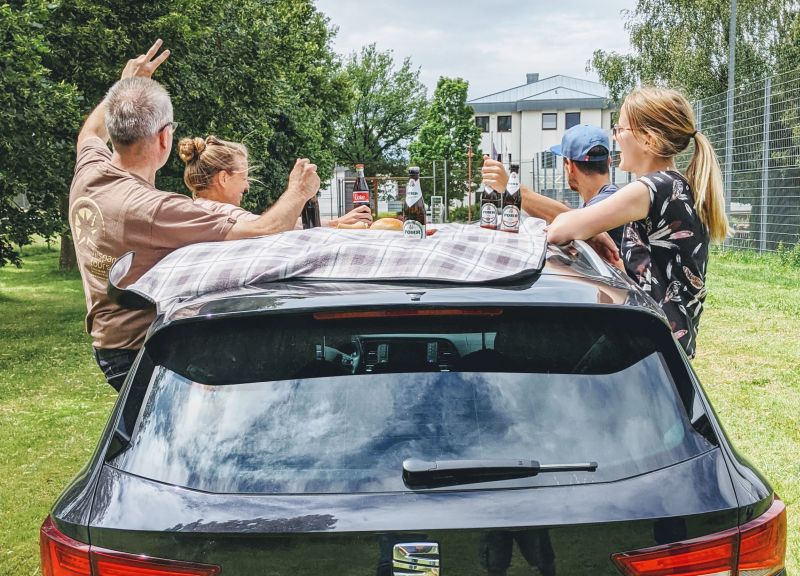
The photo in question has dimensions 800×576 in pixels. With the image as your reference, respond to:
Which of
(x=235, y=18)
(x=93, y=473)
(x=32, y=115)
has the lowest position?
(x=93, y=473)

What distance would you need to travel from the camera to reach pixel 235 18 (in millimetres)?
20594

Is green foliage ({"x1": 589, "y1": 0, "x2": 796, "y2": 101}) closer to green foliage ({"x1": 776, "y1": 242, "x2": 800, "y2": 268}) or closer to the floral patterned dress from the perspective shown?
green foliage ({"x1": 776, "y1": 242, "x2": 800, "y2": 268})

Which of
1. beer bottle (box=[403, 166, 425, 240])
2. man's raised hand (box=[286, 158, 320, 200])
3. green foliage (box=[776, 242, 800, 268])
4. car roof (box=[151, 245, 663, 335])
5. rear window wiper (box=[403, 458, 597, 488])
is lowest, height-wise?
green foliage (box=[776, 242, 800, 268])

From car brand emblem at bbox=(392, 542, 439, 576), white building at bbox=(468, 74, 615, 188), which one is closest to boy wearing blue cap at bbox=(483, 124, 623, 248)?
car brand emblem at bbox=(392, 542, 439, 576)

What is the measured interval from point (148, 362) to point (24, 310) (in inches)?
711

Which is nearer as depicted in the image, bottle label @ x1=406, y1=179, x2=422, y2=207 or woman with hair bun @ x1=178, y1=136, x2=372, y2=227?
bottle label @ x1=406, y1=179, x2=422, y2=207

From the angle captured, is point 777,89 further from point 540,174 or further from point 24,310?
point 540,174

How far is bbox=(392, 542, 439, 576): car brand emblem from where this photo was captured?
5.73 feet

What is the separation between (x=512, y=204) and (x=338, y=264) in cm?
194

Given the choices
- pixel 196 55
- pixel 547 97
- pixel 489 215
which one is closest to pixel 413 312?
pixel 489 215

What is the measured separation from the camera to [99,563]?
1.86 m

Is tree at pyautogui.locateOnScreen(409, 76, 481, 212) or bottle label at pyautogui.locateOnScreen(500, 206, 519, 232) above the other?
tree at pyautogui.locateOnScreen(409, 76, 481, 212)

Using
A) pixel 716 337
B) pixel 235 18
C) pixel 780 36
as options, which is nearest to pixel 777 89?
pixel 716 337

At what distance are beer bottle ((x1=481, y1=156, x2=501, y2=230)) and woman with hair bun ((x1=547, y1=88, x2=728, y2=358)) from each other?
83cm
